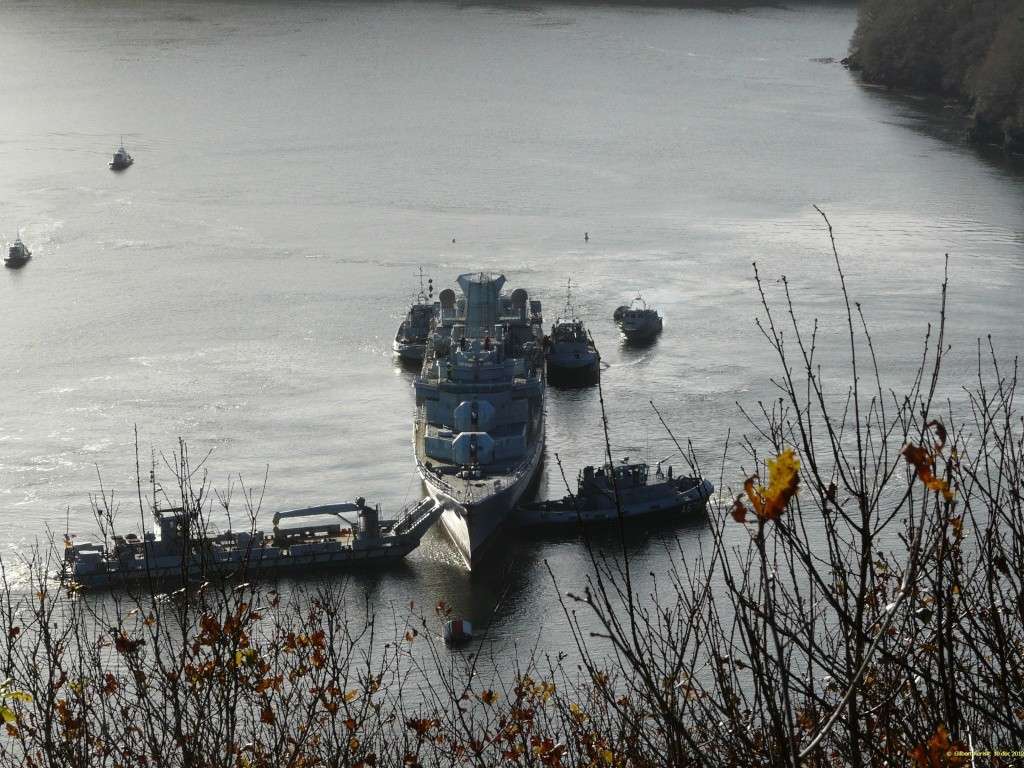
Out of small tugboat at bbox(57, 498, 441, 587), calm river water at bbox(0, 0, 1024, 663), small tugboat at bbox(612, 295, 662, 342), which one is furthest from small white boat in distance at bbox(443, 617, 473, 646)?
small tugboat at bbox(612, 295, 662, 342)

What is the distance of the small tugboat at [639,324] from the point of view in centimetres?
3891

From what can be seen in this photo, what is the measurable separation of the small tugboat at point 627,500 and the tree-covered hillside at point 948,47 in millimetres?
46734

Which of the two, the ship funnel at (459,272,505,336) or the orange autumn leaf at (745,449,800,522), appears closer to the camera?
the orange autumn leaf at (745,449,800,522)

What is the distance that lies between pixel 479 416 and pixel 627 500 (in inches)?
157

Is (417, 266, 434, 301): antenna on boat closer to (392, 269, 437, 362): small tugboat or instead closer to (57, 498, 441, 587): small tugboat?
(392, 269, 437, 362): small tugboat

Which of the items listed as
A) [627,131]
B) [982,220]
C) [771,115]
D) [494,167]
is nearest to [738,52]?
[771,115]

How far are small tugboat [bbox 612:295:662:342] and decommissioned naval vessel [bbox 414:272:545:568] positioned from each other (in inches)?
124

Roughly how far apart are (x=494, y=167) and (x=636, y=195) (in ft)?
26.6

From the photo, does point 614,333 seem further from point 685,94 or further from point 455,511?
point 685,94

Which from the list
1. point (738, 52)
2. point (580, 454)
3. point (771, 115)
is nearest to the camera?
point (580, 454)

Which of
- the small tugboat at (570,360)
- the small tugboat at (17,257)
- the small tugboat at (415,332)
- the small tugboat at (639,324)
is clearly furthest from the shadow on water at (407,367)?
the small tugboat at (17,257)

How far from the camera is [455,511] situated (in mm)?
27047

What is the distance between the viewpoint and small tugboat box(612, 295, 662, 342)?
3891 centimetres

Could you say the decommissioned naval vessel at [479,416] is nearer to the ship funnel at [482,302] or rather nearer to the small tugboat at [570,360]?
the ship funnel at [482,302]
